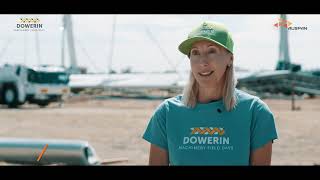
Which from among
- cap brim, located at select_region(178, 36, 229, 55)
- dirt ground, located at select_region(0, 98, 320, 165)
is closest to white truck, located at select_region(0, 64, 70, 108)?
dirt ground, located at select_region(0, 98, 320, 165)

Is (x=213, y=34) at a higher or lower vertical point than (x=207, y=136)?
higher

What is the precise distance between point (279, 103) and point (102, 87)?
5.00 m

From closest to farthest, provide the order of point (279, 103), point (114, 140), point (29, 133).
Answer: point (114, 140) < point (29, 133) < point (279, 103)

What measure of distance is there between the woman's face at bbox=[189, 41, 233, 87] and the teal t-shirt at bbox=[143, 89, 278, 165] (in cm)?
7

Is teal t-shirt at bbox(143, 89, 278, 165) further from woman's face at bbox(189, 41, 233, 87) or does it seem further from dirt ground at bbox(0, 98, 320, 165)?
dirt ground at bbox(0, 98, 320, 165)

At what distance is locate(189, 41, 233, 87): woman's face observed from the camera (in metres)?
1.50

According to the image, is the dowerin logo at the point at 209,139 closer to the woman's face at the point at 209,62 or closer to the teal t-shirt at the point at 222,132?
the teal t-shirt at the point at 222,132

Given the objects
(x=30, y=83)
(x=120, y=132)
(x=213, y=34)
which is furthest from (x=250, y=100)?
(x=30, y=83)

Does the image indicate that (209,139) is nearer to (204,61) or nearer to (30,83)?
(204,61)

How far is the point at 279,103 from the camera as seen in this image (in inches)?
590

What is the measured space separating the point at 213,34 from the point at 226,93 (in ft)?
0.55

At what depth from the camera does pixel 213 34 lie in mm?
1484
